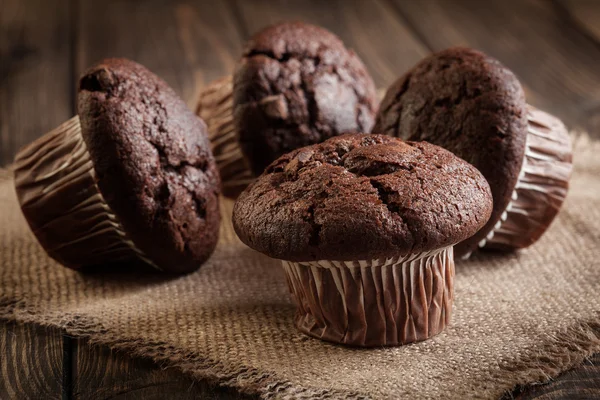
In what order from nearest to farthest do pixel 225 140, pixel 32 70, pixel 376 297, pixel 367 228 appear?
pixel 367 228 → pixel 376 297 → pixel 225 140 → pixel 32 70

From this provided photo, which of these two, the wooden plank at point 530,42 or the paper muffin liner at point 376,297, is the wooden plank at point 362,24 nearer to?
the wooden plank at point 530,42

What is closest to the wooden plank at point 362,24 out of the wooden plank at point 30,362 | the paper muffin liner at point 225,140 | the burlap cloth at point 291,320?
the paper muffin liner at point 225,140

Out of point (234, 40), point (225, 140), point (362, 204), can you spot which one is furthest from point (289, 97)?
point (234, 40)

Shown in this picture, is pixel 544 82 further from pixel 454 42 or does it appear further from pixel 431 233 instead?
pixel 431 233

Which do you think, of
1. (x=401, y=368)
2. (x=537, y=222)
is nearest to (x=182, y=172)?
(x=401, y=368)

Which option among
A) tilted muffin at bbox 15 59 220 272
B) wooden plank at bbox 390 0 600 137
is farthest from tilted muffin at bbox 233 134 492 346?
wooden plank at bbox 390 0 600 137

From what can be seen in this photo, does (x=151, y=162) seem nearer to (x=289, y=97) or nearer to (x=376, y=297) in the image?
(x=289, y=97)

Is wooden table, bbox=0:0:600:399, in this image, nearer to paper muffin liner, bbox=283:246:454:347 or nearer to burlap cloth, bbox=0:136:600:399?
burlap cloth, bbox=0:136:600:399

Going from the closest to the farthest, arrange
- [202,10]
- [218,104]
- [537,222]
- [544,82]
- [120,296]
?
[120,296], [537,222], [218,104], [544,82], [202,10]
